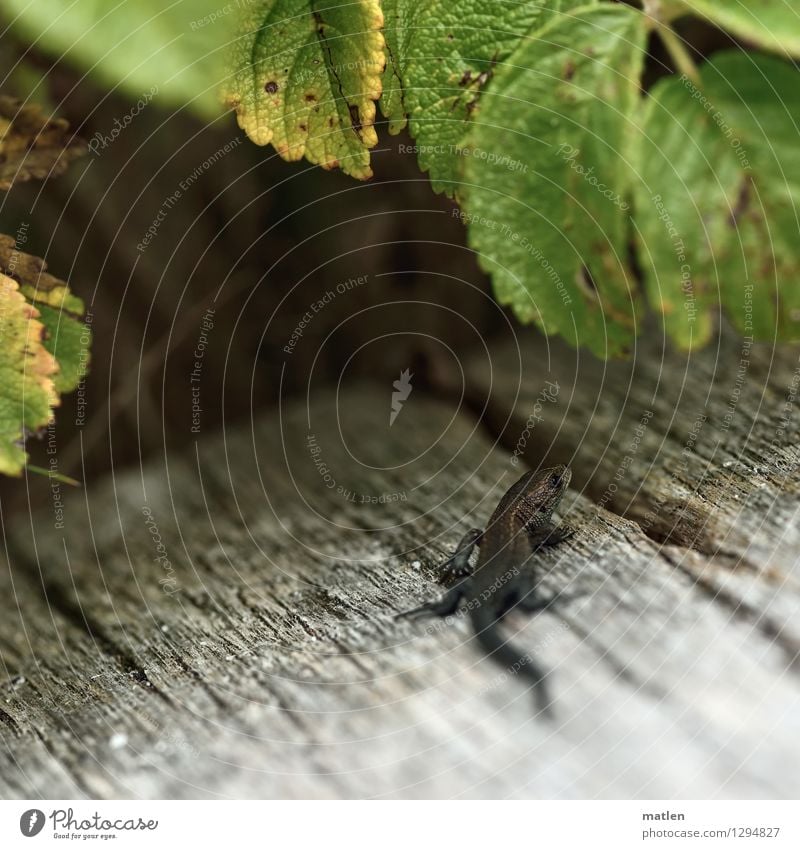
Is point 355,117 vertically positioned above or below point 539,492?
above

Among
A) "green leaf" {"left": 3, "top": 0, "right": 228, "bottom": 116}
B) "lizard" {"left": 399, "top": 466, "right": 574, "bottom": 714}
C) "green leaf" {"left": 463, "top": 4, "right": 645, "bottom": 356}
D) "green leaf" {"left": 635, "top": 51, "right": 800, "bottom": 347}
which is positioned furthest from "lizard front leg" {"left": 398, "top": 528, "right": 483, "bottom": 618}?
"green leaf" {"left": 3, "top": 0, "right": 228, "bottom": 116}

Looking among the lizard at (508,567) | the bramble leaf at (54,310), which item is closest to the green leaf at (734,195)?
the lizard at (508,567)

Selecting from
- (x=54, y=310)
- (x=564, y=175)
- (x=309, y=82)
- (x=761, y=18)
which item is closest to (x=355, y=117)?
(x=309, y=82)

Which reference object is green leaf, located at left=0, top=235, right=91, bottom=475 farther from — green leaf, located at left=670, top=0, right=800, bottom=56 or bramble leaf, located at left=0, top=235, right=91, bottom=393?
green leaf, located at left=670, top=0, right=800, bottom=56

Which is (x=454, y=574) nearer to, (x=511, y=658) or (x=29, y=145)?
(x=511, y=658)
